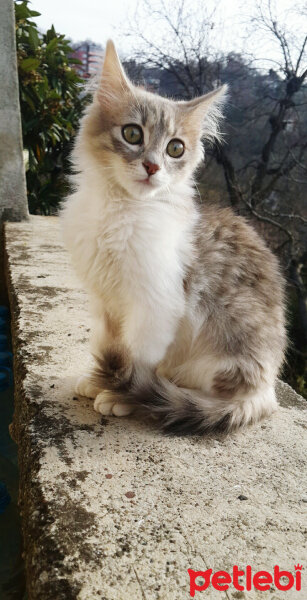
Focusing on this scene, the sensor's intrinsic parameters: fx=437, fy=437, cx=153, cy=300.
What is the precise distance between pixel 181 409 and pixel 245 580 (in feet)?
1.76

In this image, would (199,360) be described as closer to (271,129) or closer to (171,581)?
(171,581)

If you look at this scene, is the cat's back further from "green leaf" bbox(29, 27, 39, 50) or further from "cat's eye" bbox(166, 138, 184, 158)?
"green leaf" bbox(29, 27, 39, 50)

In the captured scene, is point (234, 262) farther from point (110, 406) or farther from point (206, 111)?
point (110, 406)

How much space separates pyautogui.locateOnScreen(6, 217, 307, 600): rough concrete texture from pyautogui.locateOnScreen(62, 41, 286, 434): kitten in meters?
0.10

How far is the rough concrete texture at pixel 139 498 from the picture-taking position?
2.85 ft

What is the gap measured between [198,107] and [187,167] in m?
0.22

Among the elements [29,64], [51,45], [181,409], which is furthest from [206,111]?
[51,45]

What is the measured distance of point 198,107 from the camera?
1.54 m

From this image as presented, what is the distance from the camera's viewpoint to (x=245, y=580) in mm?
895

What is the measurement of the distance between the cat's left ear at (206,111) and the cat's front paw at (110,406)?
3.24ft

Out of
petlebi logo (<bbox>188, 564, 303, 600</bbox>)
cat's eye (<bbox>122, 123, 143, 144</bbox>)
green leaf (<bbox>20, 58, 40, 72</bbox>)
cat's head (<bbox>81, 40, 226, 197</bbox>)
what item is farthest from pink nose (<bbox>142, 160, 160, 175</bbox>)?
green leaf (<bbox>20, 58, 40, 72</bbox>)

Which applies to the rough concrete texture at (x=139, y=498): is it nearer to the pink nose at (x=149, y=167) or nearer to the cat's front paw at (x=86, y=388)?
the cat's front paw at (x=86, y=388)

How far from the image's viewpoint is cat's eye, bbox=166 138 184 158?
1.46m

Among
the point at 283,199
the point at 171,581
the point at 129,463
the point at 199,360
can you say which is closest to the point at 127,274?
the point at 199,360
